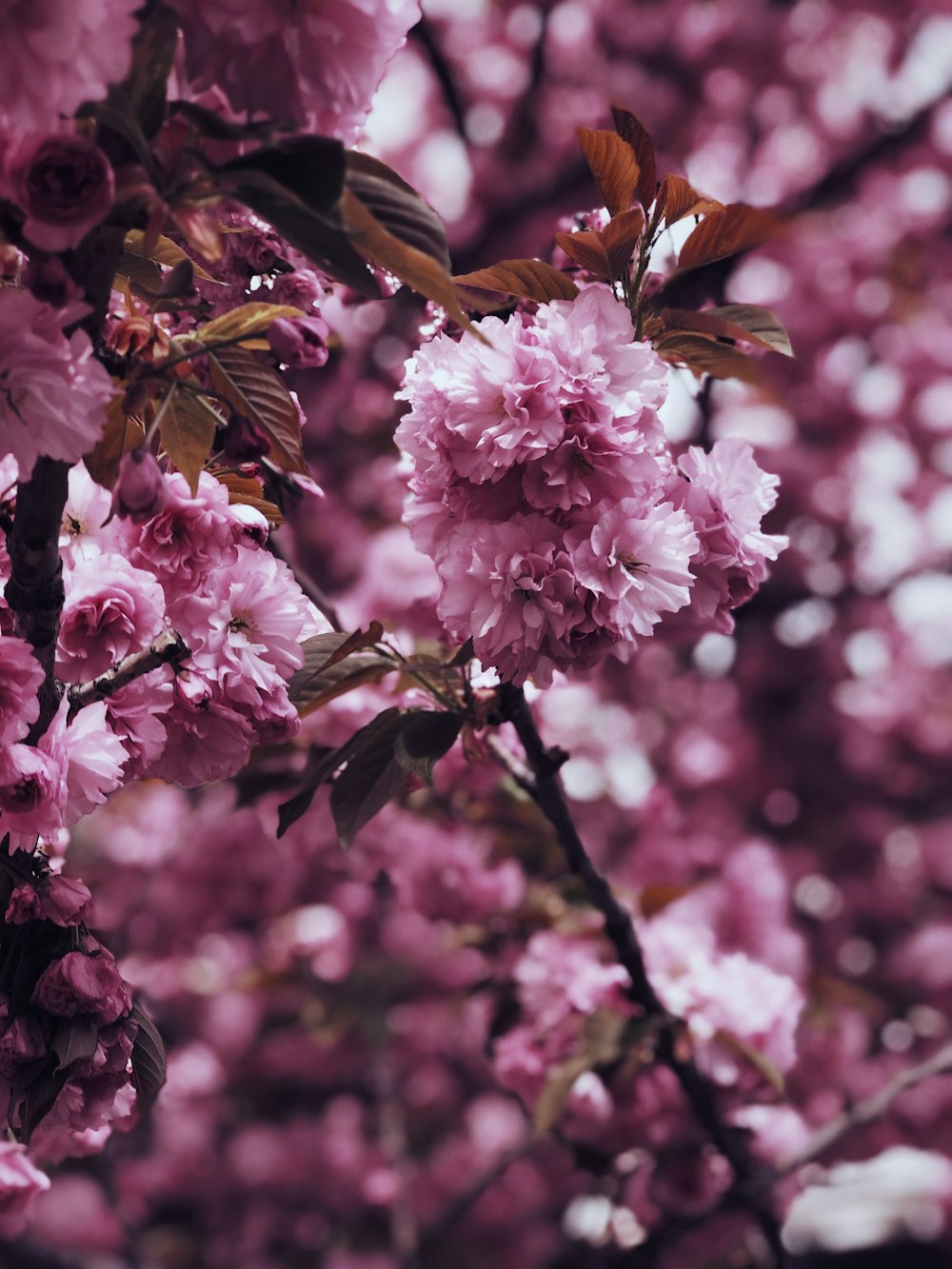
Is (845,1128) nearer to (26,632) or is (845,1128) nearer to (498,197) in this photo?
(26,632)

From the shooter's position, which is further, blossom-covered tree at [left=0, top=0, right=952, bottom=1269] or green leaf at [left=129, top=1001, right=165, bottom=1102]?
green leaf at [left=129, top=1001, right=165, bottom=1102]

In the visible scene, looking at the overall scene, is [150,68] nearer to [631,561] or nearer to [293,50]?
[293,50]

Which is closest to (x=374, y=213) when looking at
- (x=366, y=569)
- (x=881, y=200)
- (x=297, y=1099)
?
(x=366, y=569)

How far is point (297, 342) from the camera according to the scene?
0.85m

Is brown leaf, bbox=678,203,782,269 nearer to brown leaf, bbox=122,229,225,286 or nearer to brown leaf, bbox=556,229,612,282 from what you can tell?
brown leaf, bbox=556,229,612,282

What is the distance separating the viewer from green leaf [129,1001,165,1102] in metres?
0.93

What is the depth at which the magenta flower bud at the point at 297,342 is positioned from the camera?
838mm

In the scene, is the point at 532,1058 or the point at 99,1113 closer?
the point at 99,1113

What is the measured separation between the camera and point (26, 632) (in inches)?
33.0

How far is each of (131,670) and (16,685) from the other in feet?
0.43

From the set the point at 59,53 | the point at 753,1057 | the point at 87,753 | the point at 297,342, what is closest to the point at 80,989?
the point at 87,753

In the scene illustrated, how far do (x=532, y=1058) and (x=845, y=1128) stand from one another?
2.18 feet

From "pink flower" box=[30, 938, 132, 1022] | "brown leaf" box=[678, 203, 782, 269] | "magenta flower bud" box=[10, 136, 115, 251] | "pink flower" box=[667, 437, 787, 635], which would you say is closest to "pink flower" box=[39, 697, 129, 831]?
"pink flower" box=[30, 938, 132, 1022]

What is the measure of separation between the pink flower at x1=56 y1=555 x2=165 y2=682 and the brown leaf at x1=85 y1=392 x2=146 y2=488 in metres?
0.06
